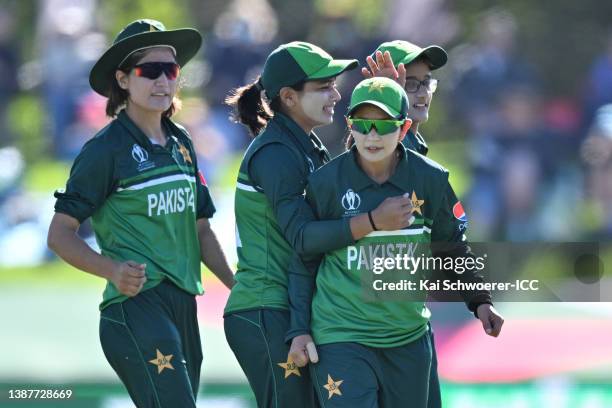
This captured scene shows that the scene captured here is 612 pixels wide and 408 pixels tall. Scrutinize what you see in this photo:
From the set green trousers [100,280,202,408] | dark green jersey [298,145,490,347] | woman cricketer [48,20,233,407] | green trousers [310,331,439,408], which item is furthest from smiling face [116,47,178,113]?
green trousers [310,331,439,408]

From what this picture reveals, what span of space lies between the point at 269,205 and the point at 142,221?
1.65ft

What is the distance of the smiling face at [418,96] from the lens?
5.19 m

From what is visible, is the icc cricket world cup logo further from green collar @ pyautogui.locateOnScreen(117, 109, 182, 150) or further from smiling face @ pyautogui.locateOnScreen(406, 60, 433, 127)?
green collar @ pyautogui.locateOnScreen(117, 109, 182, 150)

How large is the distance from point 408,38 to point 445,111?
0.71 m

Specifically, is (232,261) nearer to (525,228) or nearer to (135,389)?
(525,228)

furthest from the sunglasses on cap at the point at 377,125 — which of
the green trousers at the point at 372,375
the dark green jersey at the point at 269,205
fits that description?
the green trousers at the point at 372,375

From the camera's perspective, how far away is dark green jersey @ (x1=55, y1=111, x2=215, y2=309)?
491 centimetres

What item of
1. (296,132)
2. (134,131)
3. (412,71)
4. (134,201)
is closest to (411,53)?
(412,71)

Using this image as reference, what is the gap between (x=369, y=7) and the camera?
1126 cm

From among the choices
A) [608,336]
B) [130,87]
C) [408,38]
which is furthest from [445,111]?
[130,87]

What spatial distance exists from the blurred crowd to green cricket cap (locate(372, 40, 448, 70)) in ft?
17.0

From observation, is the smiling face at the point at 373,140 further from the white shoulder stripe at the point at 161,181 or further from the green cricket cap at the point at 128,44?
the green cricket cap at the point at 128,44

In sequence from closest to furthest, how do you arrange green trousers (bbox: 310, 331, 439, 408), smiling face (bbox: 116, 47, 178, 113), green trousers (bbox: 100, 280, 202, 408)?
green trousers (bbox: 310, 331, 439, 408) → green trousers (bbox: 100, 280, 202, 408) → smiling face (bbox: 116, 47, 178, 113)

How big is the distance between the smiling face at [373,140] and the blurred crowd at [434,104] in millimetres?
5898
